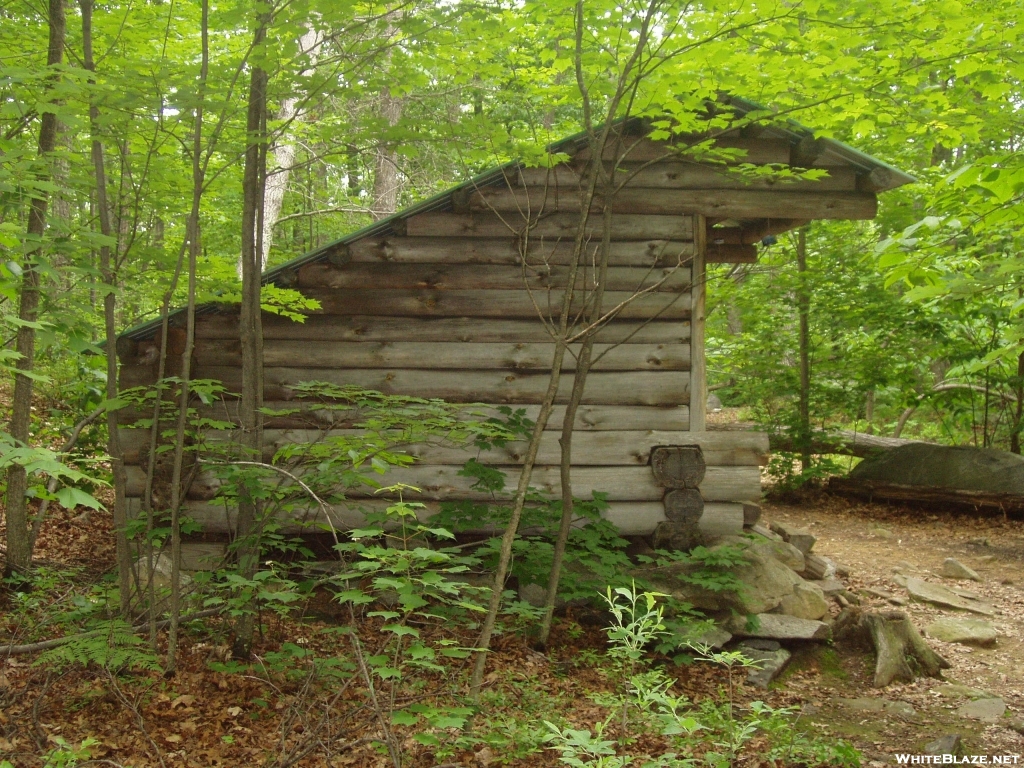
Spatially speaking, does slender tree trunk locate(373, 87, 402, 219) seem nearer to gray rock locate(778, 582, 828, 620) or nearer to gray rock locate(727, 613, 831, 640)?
gray rock locate(778, 582, 828, 620)

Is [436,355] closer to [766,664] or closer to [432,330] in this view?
[432,330]

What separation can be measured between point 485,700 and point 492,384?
2.99m

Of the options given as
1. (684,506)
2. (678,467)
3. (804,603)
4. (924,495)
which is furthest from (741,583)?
(924,495)

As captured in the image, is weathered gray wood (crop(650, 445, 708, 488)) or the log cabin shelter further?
weathered gray wood (crop(650, 445, 708, 488))

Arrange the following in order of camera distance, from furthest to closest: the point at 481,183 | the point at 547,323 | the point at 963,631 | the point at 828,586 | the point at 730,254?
the point at 730,254 → the point at 828,586 → the point at 963,631 → the point at 547,323 → the point at 481,183

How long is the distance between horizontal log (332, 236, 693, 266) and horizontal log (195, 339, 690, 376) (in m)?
0.73

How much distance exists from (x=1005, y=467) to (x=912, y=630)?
21.4ft

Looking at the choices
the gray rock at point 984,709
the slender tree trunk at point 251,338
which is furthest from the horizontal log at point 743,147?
the gray rock at point 984,709

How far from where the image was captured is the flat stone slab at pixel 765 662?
6180 millimetres

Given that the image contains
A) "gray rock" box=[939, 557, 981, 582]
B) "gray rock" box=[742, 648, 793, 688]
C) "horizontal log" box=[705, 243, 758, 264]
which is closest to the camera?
"gray rock" box=[742, 648, 793, 688]

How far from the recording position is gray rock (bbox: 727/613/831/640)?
263 inches

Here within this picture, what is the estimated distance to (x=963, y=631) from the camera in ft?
23.7

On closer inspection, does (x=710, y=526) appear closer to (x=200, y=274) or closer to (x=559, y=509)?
(x=559, y=509)

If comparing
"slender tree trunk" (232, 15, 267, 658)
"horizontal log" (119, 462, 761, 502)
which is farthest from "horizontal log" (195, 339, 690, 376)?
"slender tree trunk" (232, 15, 267, 658)
